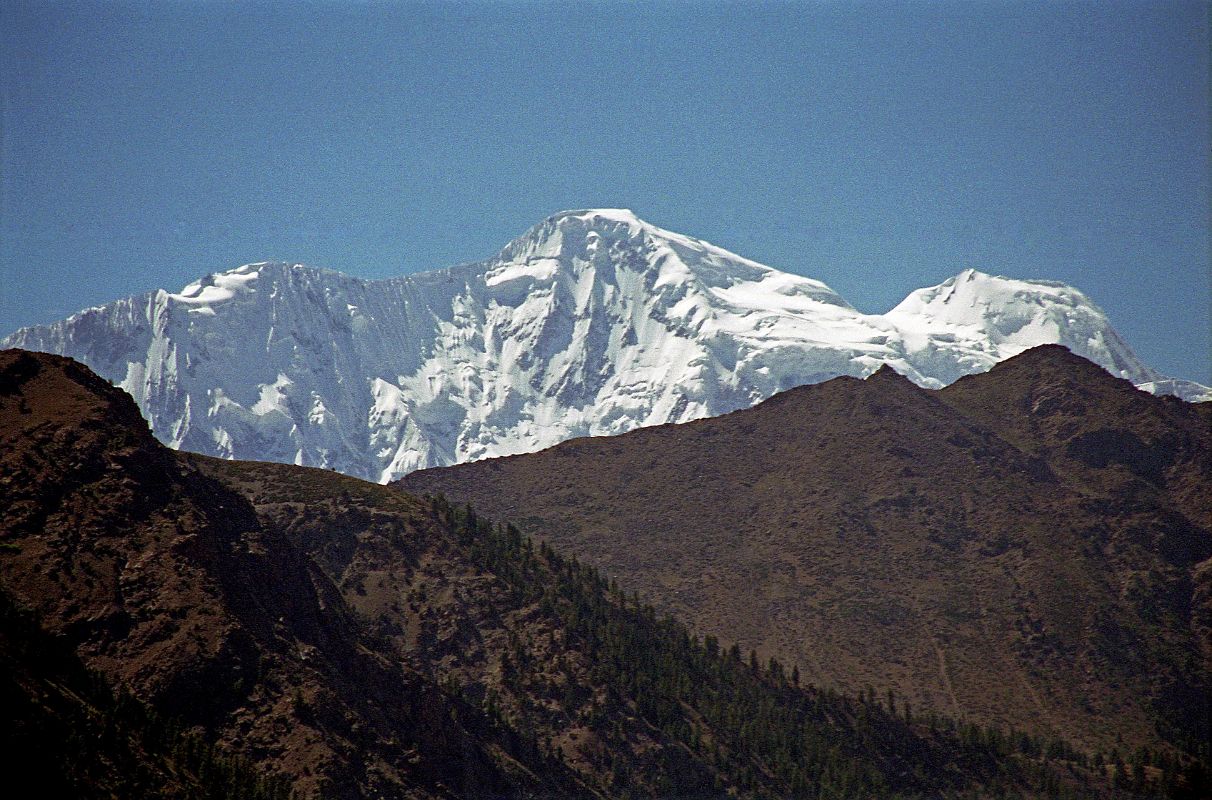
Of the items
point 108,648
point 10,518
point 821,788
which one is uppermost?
point 10,518

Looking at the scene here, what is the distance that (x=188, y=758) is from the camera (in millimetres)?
119250

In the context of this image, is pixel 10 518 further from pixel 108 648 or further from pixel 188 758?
pixel 188 758

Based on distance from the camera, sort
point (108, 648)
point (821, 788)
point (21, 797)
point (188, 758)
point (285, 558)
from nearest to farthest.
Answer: point (21, 797), point (188, 758), point (108, 648), point (285, 558), point (821, 788)

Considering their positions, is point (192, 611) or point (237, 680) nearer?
point (237, 680)

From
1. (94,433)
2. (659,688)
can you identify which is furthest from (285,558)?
(659,688)

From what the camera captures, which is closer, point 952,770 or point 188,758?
point 188,758

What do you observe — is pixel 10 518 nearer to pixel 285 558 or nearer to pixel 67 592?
pixel 67 592

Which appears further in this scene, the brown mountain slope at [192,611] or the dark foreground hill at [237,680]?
the brown mountain slope at [192,611]

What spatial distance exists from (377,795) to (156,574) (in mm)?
26156

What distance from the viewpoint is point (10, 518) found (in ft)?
440

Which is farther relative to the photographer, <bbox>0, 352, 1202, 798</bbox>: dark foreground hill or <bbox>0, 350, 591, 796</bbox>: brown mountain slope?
<bbox>0, 350, 591, 796</bbox>: brown mountain slope

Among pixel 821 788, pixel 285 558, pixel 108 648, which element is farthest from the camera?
pixel 821 788

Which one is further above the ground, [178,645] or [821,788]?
[178,645]

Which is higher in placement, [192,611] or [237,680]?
[192,611]
